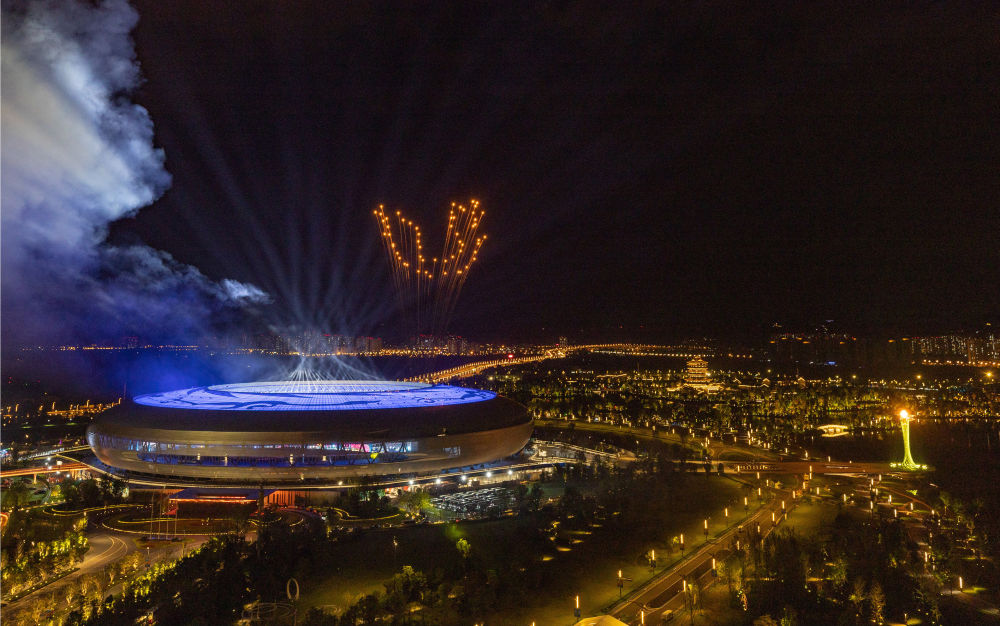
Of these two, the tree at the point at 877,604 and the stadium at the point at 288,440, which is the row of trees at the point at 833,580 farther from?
the stadium at the point at 288,440

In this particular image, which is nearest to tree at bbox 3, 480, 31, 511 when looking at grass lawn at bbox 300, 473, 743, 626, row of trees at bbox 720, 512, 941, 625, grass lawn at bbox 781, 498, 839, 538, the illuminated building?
grass lawn at bbox 300, 473, 743, 626

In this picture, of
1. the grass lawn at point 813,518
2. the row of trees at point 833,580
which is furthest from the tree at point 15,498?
the grass lawn at point 813,518

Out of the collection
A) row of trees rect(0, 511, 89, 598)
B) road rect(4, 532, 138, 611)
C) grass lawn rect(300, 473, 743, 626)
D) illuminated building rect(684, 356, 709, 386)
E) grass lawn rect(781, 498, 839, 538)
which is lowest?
grass lawn rect(781, 498, 839, 538)

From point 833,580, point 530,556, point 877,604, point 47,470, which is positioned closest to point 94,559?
point 530,556

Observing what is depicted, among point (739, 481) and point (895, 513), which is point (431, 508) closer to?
point (739, 481)

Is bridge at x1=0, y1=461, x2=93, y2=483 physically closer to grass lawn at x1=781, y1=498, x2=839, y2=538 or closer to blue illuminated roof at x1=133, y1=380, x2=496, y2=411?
blue illuminated roof at x1=133, y1=380, x2=496, y2=411

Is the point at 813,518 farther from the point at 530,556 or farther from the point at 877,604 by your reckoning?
the point at 530,556
